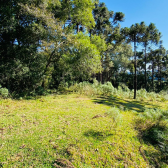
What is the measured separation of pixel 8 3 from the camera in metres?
6.11

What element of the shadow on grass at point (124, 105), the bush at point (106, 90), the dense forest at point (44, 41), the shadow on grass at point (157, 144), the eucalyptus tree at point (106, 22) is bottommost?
the shadow on grass at point (157, 144)

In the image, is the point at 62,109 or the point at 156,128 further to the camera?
the point at 62,109

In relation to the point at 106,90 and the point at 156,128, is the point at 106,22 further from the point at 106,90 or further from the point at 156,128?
the point at 156,128

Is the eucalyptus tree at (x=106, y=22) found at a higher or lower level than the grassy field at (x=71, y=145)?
higher

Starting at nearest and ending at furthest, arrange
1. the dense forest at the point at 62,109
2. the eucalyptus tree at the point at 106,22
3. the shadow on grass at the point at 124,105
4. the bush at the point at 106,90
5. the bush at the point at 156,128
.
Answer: the dense forest at the point at 62,109 → the bush at the point at 156,128 → the shadow on grass at the point at 124,105 → the bush at the point at 106,90 → the eucalyptus tree at the point at 106,22

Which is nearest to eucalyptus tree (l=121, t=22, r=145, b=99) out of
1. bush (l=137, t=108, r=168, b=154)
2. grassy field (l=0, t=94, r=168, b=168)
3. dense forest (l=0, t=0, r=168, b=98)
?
dense forest (l=0, t=0, r=168, b=98)

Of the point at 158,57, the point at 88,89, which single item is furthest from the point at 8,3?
the point at 158,57

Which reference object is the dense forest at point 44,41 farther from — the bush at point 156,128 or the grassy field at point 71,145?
the bush at point 156,128

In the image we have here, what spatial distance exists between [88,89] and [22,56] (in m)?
5.41

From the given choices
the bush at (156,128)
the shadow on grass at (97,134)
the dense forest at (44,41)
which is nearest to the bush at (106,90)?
the dense forest at (44,41)

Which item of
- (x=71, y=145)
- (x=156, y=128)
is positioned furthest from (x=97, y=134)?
(x=156, y=128)

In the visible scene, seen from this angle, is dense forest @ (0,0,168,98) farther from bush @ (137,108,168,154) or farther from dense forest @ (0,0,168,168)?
bush @ (137,108,168,154)

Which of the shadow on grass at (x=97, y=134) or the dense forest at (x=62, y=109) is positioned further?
the shadow on grass at (x=97, y=134)

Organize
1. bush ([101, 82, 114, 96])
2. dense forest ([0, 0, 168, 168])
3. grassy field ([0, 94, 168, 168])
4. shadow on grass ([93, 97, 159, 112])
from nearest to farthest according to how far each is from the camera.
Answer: grassy field ([0, 94, 168, 168])
dense forest ([0, 0, 168, 168])
shadow on grass ([93, 97, 159, 112])
bush ([101, 82, 114, 96])
